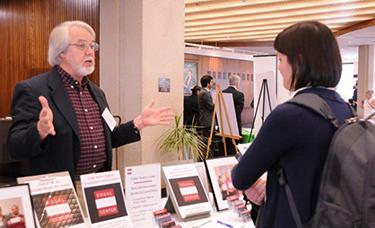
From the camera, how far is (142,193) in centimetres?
177

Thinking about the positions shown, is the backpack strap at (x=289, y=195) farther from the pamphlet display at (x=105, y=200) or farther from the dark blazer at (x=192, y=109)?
the dark blazer at (x=192, y=109)

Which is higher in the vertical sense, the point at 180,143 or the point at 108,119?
the point at 108,119

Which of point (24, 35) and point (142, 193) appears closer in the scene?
point (142, 193)

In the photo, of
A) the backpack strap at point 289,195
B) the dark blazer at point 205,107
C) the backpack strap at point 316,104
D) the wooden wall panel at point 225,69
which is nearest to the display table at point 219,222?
the backpack strap at point 289,195

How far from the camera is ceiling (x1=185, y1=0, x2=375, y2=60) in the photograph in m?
7.50

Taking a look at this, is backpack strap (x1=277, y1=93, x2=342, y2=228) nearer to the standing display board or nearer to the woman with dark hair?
the woman with dark hair

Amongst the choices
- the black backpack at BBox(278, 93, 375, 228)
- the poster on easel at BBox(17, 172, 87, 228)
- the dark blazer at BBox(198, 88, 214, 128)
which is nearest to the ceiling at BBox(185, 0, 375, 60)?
the dark blazer at BBox(198, 88, 214, 128)

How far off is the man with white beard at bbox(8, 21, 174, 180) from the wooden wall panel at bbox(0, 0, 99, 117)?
326 cm

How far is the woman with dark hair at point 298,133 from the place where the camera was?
1139 millimetres

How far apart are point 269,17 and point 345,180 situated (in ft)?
26.6

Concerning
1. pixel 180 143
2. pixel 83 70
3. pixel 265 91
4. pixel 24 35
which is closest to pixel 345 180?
pixel 83 70

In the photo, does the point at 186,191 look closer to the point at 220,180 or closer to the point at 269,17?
the point at 220,180

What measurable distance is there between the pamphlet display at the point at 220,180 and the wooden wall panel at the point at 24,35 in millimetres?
3585

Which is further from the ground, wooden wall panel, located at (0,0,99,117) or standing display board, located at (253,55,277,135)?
wooden wall panel, located at (0,0,99,117)
